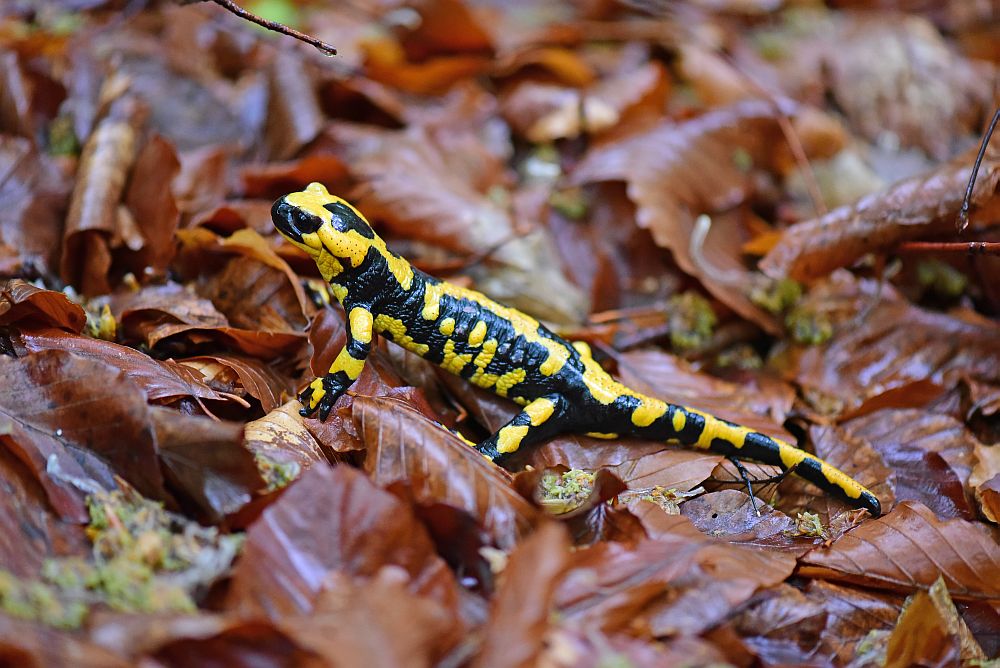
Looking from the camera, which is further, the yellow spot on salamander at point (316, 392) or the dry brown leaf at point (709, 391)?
the dry brown leaf at point (709, 391)

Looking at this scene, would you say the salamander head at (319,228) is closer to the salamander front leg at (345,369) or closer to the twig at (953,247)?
the salamander front leg at (345,369)

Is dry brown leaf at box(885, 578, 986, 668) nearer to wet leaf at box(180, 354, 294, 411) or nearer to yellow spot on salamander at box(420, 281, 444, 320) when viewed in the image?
yellow spot on salamander at box(420, 281, 444, 320)

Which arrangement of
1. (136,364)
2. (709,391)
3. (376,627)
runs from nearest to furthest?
1. (376,627)
2. (136,364)
3. (709,391)

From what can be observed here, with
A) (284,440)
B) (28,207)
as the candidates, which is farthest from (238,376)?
(28,207)

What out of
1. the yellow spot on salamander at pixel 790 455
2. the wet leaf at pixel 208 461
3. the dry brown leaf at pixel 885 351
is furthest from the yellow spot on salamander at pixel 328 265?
the dry brown leaf at pixel 885 351

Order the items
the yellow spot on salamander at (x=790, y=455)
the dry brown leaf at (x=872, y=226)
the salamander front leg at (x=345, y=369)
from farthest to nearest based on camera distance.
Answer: the dry brown leaf at (x=872, y=226) < the yellow spot on salamander at (x=790, y=455) < the salamander front leg at (x=345, y=369)

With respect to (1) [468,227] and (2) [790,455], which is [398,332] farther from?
(2) [790,455]

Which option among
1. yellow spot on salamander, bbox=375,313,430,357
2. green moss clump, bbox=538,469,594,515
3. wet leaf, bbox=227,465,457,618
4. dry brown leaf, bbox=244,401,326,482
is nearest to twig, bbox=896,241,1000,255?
green moss clump, bbox=538,469,594,515
